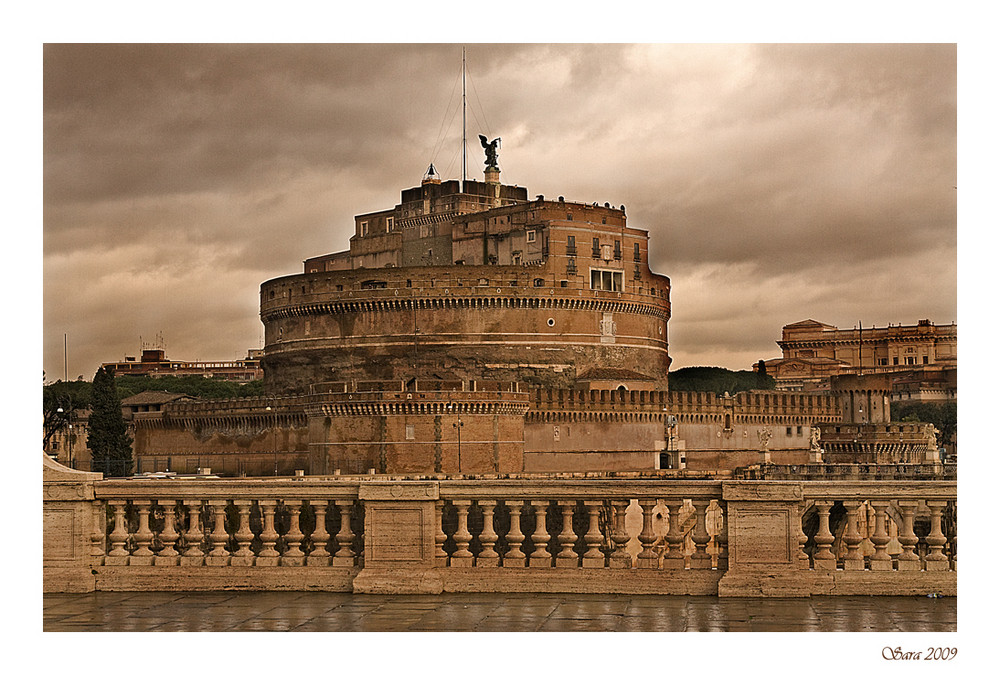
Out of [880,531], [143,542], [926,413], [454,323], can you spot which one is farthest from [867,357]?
[143,542]

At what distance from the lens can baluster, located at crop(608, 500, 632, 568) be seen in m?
7.45

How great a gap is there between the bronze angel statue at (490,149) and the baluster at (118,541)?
32.9m

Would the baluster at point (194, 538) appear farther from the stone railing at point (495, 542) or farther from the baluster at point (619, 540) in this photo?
the baluster at point (619, 540)

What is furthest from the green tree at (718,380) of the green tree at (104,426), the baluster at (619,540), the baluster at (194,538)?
the baluster at (194,538)

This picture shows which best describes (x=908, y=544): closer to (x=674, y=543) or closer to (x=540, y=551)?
(x=674, y=543)

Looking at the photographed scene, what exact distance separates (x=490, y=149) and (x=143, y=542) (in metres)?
37.4

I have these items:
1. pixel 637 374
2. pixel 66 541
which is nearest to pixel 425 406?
pixel 637 374

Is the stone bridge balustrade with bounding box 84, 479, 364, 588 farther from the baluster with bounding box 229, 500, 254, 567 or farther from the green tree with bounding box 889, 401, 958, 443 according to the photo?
the green tree with bounding box 889, 401, 958, 443

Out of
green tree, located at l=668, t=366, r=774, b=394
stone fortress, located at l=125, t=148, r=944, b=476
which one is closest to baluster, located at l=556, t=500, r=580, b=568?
stone fortress, located at l=125, t=148, r=944, b=476

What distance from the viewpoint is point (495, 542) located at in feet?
25.1

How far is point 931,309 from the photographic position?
39.7m

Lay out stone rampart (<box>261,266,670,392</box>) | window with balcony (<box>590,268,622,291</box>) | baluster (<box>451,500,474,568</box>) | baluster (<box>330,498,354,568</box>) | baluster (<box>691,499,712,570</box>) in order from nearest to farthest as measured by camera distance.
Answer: baluster (<box>691,499,712,570</box>) < baluster (<box>451,500,474,568</box>) < baluster (<box>330,498,354,568</box>) < stone rampart (<box>261,266,670,392</box>) < window with balcony (<box>590,268,622,291</box>)

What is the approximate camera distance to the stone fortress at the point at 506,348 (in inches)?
1773

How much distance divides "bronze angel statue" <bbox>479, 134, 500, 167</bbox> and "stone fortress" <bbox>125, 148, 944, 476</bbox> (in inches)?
37.2
